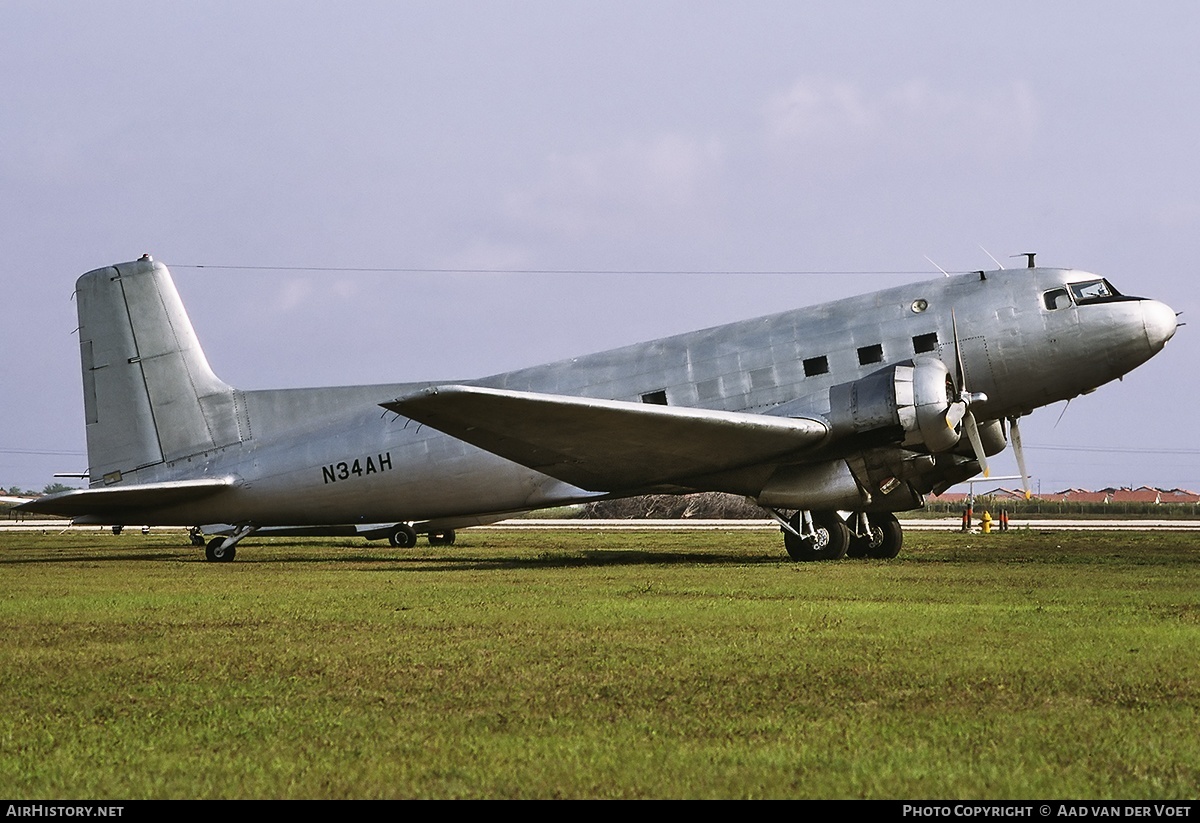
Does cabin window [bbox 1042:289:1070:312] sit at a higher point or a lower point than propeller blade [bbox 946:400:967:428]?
higher

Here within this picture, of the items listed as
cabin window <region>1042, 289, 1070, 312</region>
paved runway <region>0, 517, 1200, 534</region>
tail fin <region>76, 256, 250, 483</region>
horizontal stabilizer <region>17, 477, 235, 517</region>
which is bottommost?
paved runway <region>0, 517, 1200, 534</region>

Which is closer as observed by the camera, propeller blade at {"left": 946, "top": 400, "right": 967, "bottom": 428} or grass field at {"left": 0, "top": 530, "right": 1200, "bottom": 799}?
grass field at {"left": 0, "top": 530, "right": 1200, "bottom": 799}

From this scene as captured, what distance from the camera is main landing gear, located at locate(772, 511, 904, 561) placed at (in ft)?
74.3

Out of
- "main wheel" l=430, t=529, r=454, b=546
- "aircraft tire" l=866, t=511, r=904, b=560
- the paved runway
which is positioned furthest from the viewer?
the paved runway

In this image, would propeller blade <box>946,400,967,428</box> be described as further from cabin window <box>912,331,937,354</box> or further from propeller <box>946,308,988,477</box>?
cabin window <box>912,331,937,354</box>

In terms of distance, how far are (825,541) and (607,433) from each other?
16.6 ft

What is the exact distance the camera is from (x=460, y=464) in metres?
24.2

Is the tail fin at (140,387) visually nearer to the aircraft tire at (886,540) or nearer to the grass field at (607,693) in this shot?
the grass field at (607,693)

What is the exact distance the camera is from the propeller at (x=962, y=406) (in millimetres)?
20656

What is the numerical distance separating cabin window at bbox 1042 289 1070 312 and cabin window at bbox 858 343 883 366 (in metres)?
3.08

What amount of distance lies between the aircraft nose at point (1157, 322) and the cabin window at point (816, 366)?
569 cm

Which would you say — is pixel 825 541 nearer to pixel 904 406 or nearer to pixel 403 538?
pixel 904 406

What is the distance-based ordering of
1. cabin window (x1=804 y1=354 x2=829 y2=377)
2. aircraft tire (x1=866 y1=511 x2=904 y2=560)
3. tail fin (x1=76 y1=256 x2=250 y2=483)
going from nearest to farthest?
1. cabin window (x1=804 y1=354 x2=829 y2=377)
2. aircraft tire (x1=866 y1=511 x2=904 y2=560)
3. tail fin (x1=76 y1=256 x2=250 y2=483)

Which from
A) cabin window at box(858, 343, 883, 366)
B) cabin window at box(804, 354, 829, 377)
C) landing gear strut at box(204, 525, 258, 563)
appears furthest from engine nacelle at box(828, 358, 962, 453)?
landing gear strut at box(204, 525, 258, 563)
